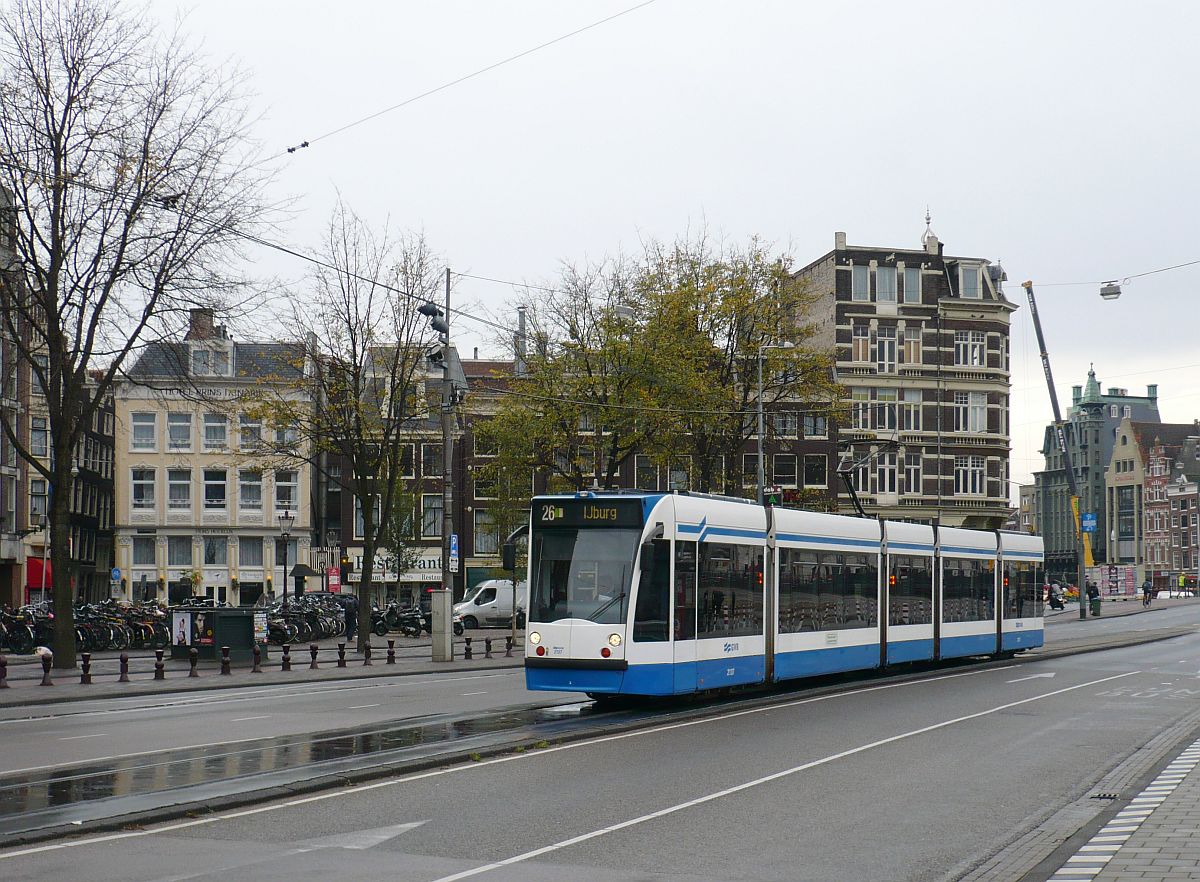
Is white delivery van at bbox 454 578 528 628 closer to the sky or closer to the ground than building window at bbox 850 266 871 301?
closer to the ground

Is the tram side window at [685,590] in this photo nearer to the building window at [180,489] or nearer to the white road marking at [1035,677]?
the white road marking at [1035,677]

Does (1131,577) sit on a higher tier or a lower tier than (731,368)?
lower

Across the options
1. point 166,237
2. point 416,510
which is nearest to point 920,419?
point 416,510

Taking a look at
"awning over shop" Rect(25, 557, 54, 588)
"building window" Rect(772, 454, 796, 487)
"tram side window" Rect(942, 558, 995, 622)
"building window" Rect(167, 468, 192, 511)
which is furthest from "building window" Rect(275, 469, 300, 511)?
"tram side window" Rect(942, 558, 995, 622)

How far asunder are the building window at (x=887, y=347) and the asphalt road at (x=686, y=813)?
54540 mm

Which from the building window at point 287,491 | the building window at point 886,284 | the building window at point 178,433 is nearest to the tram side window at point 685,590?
the building window at point 886,284

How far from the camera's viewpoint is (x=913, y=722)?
19375 mm

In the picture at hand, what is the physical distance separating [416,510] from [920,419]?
26.3 metres

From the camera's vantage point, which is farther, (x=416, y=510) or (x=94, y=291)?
(x=416, y=510)

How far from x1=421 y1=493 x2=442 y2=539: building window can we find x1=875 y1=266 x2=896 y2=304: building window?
25.5 meters

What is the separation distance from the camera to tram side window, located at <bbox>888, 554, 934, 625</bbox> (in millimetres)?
28547

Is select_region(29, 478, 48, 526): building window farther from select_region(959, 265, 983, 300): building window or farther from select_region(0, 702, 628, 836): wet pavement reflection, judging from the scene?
select_region(0, 702, 628, 836): wet pavement reflection

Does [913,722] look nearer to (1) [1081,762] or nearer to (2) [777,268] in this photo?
(1) [1081,762]

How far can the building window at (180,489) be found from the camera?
75562 millimetres
